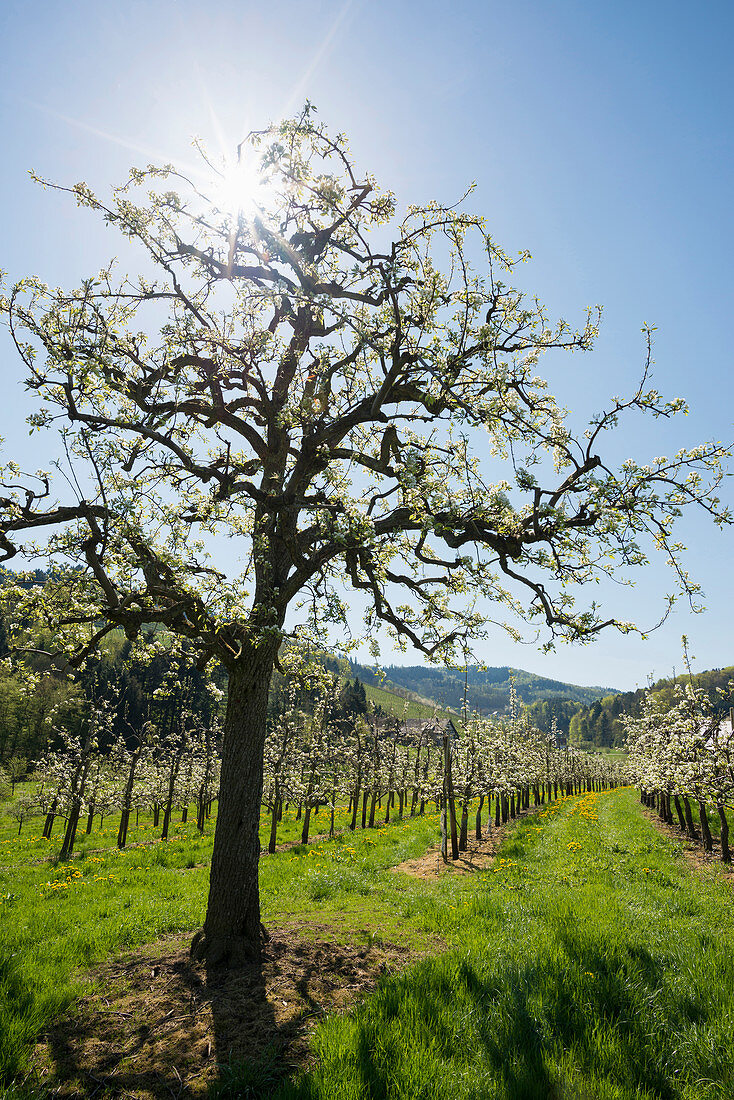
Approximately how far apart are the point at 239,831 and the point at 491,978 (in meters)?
3.69

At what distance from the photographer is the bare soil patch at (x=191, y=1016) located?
4352 mm

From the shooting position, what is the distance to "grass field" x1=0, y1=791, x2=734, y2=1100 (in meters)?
3.88

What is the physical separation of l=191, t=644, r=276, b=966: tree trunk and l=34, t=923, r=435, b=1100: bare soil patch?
0.33m

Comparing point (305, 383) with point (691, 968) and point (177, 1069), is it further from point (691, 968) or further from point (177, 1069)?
point (691, 968)

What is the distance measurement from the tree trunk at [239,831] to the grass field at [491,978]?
1.73 m

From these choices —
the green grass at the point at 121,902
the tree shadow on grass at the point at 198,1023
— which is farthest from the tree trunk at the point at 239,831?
the green grass at the point at 121,902

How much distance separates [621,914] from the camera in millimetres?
8328

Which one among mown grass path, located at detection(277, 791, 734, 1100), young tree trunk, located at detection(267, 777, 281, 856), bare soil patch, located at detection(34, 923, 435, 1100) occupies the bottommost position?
young tree trunk, located at detection(267, 777, 281, 856)

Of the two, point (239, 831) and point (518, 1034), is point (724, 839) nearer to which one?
point (518, 1034)

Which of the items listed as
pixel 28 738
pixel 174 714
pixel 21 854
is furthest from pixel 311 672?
pixel 174 714

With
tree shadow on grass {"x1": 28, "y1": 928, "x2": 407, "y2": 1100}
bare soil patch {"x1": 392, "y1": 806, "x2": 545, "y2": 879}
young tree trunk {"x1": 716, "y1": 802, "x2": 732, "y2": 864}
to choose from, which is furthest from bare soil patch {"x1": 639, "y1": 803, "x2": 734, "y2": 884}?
tree shadow on grass {"x1": 28, "y1": 928, "x2": 407, "y2": 1100}

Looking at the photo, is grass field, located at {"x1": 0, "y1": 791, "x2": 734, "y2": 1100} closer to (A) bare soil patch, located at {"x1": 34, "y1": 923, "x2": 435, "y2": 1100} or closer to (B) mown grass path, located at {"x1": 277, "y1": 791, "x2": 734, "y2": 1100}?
(B) mown grass path, located at {"x1": 277, "y1": 791, "x2": 734, "y2": 1100}

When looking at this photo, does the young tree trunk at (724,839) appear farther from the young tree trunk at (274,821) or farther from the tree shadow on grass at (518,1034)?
the young tree trunk at (274,821)

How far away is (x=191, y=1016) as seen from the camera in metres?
5.31
